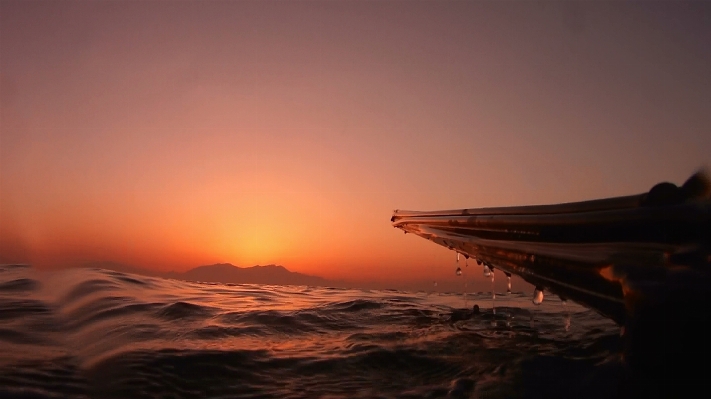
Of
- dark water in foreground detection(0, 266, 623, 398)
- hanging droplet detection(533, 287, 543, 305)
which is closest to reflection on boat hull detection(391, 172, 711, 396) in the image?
hanging droplet detection(533, 287, 543, 305)

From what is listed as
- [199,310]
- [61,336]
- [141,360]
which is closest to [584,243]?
[141,360]

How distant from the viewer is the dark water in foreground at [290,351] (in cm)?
384

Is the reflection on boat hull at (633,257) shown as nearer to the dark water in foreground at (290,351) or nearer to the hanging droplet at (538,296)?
the hanging droplet at (538,296)

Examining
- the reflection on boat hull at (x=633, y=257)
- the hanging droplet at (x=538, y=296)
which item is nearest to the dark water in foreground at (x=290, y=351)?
the hanging droplet at (x=538, y=296)

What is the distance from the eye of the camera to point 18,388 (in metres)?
3.55

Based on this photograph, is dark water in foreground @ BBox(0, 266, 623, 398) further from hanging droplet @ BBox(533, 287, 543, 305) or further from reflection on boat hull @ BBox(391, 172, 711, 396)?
reflection on boat hull @ BBox(391, 172, 711, 396)

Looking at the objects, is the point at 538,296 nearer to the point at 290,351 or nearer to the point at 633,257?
the point at 290,351

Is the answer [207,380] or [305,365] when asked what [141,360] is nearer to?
[207,380]

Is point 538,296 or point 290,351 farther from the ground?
point 538,296

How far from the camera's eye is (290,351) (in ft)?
17.2

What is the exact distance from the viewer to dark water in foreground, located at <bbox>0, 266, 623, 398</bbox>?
3838 mm

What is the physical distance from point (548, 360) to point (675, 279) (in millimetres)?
2642

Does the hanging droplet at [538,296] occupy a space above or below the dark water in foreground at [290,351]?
above

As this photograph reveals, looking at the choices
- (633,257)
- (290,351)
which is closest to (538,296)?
(290,351)
